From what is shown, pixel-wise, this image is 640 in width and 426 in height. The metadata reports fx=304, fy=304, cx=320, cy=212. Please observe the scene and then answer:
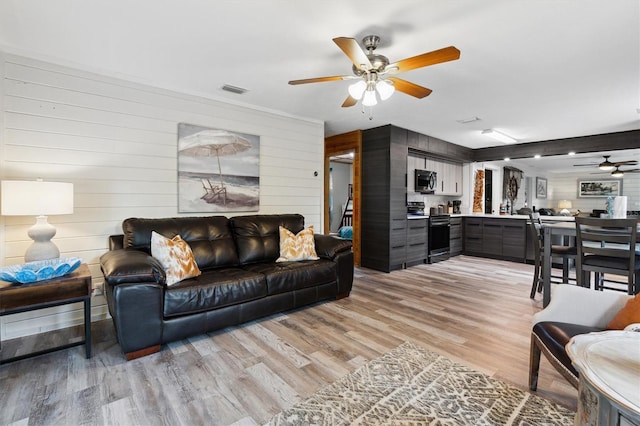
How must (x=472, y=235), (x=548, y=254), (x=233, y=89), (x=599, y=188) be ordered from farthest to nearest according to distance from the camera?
(x=599, y=188) < (x=472, y=235) < (x=233, y=89) < (x=548, y=254)

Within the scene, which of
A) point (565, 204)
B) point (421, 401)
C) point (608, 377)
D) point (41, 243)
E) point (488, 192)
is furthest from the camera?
point (565, 204)

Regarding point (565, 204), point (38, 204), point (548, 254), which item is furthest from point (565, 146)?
point (38, 204)

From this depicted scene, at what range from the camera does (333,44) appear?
247 cm

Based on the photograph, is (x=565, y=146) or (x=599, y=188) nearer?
(x=565, y=146)

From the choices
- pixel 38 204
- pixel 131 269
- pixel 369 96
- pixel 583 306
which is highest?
pixel 369 96

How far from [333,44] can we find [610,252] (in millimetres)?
3147

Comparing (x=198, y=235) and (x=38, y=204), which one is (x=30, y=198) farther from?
(x=198, y=235)

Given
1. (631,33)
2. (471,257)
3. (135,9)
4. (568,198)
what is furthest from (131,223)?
(568,198)

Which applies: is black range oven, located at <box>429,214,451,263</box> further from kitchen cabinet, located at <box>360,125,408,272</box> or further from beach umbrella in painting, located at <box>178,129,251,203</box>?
beach umbrella in painting, located at <box>178,129,251,203</box>

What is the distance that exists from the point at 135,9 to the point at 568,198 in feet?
41.5

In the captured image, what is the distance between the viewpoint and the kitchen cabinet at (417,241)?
5.41m

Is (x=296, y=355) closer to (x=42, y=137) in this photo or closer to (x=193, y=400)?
(x=193, y=400)

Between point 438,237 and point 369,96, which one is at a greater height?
point 369,96

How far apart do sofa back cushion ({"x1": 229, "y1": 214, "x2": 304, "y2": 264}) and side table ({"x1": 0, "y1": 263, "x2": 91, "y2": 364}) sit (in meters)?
1.41
